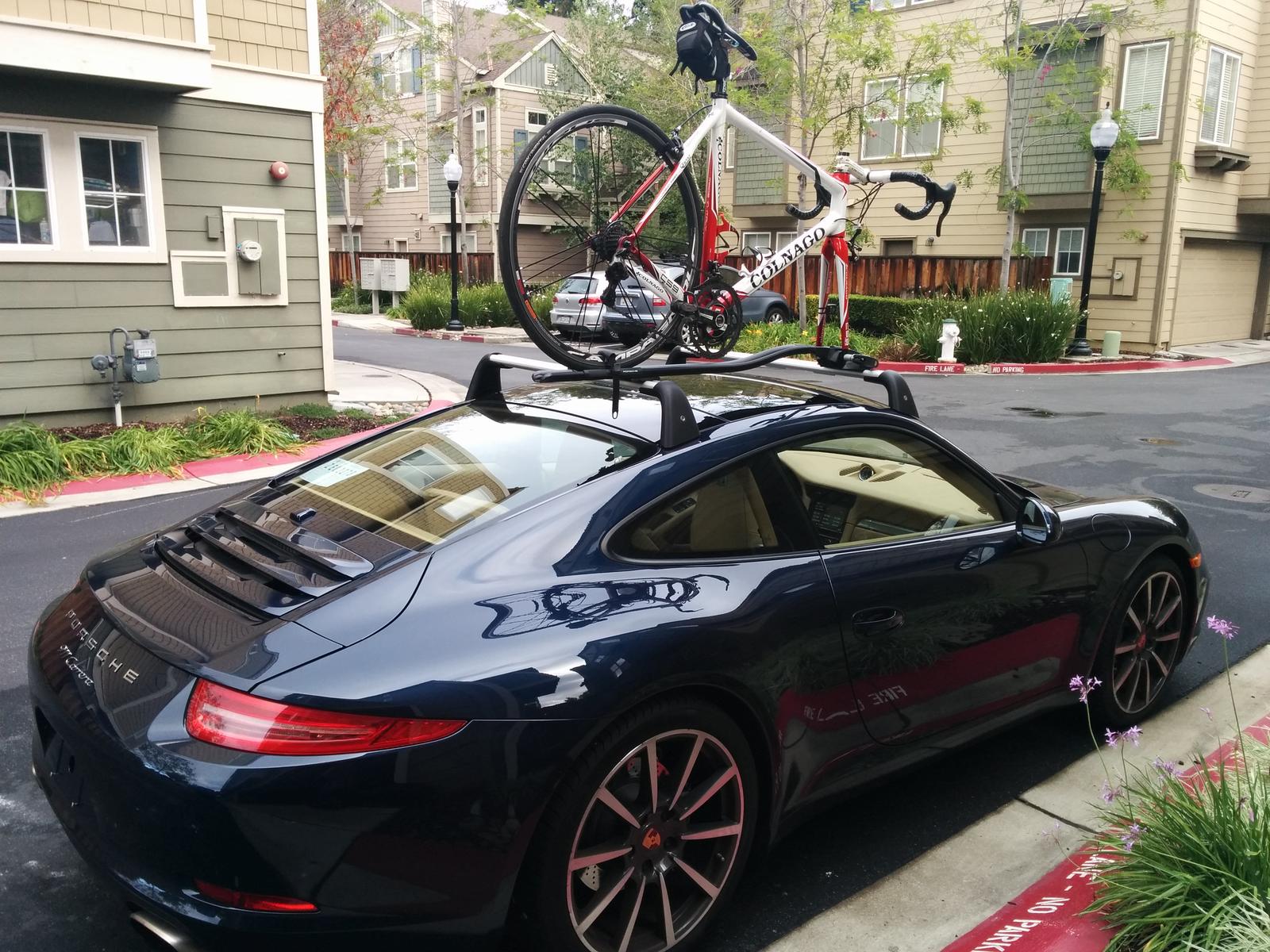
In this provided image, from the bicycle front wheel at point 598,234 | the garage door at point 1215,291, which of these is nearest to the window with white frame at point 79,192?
the bicycle front wheel at point 598,234

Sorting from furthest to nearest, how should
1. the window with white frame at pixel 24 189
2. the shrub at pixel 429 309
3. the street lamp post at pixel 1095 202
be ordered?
the shrub at pixel 429 309 → the street lamp post at pixel 1095 202 → the window with white frame at pixel 24 189

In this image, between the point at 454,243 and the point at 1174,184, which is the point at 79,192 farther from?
the point at 1174,184

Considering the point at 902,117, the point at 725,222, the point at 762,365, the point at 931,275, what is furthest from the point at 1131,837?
the point at 931,275

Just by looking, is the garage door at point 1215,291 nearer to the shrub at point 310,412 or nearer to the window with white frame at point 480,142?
the shrub at point 310,412

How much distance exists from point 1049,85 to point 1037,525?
21.6m

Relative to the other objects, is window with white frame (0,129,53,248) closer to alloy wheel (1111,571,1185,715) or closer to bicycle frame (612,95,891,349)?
bicycle frame (612,95,891,349)

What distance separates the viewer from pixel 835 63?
2112 cm

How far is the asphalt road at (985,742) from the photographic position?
2.93 meters

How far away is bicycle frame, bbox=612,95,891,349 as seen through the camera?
4.29 meters

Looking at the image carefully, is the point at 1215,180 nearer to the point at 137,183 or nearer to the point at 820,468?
the point at 137,183

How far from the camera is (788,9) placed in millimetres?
20797

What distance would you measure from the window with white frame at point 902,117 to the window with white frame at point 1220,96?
5.33m

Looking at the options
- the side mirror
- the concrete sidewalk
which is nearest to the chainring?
the side mirror

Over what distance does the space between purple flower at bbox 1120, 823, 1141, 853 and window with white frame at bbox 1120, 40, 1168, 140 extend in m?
21.2
